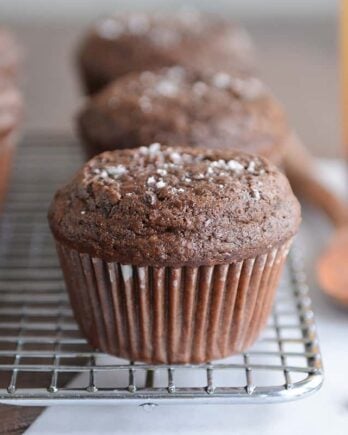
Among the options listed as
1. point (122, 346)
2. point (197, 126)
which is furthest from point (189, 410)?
point (197, 126)

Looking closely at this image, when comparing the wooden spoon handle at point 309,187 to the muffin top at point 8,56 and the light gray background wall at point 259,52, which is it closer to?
the light gray background wall at point 259,52

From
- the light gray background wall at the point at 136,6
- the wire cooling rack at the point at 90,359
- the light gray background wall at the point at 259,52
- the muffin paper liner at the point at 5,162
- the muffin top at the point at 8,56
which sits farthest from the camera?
the light gray background wall at the point at 136,6

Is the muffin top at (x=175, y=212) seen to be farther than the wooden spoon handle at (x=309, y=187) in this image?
No

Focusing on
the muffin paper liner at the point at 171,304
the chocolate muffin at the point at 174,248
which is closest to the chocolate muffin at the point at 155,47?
the chocolate muffin at the point at 174,248

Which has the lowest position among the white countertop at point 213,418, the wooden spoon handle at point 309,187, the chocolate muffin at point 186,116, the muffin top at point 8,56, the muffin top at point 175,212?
the wooden spoon handle at point 309,187

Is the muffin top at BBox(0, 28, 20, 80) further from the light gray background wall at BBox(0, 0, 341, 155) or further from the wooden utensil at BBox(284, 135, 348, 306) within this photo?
the wooden utensil at BBox(284, 135, 348, 306)

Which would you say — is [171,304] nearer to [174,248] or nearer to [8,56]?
[174,248]
